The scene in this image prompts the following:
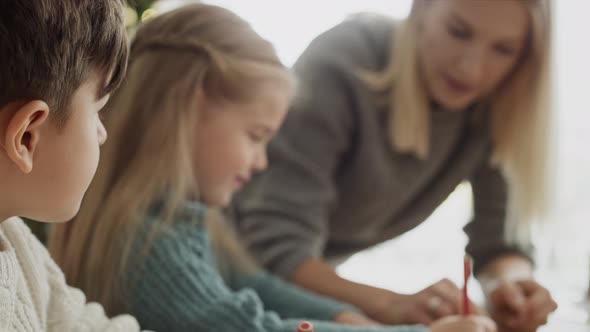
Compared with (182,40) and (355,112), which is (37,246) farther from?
(355,112)

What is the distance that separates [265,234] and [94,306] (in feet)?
1.32

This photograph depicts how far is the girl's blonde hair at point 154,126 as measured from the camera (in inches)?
34.6

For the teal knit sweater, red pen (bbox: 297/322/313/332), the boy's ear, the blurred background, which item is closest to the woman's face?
the blurred background

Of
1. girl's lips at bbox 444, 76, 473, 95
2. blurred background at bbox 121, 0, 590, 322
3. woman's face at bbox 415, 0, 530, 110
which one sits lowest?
blurred background at bbox 121, 0, 590, 322

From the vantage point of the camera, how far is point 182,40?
96cm

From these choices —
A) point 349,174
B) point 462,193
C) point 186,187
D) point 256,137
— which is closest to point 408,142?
point 349,174

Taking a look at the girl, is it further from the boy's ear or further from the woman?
the boy's ear

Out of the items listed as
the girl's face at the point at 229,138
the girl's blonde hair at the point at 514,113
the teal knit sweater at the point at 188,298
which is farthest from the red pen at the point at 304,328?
the girl's blonde hair at the point at 514,113

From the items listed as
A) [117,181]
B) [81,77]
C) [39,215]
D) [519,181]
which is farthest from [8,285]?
[519,181]

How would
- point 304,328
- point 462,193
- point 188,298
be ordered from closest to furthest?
point 304,328
point 188,298
point 462,193

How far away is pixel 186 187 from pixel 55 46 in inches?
16.7

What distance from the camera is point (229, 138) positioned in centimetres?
99

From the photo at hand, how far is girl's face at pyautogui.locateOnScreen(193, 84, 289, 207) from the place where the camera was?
985 millimetres

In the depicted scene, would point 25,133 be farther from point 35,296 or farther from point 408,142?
point 408,142
